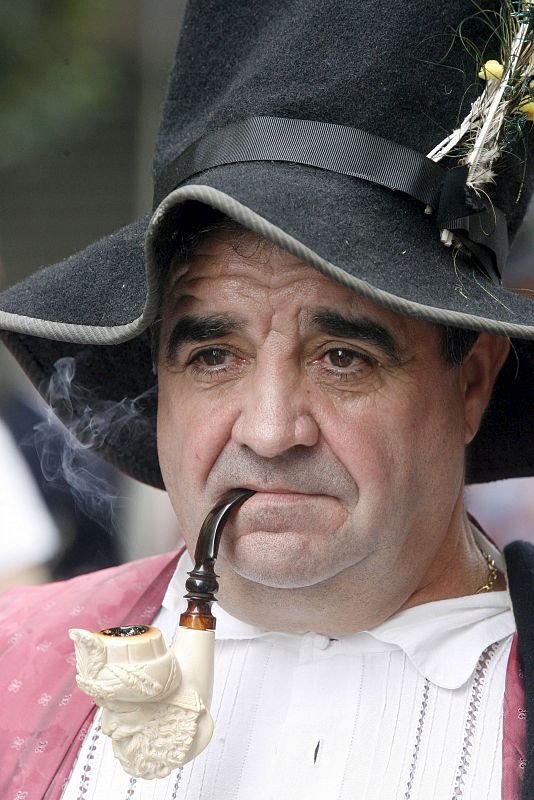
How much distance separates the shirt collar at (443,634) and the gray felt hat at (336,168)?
64 centimetres

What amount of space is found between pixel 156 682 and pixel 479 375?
102cm

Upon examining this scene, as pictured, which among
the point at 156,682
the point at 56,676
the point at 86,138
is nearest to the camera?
the point at 156,682

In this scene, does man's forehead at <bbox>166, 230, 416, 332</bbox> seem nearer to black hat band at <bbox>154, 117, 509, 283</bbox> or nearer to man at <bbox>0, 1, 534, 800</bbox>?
man at <bbox>0, 1, 534, 800</bbox>

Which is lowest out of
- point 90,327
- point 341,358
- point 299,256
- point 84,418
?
point 84,418

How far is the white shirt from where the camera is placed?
2.00m

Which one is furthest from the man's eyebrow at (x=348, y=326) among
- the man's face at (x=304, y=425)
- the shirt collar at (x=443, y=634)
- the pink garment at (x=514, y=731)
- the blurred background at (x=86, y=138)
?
the blurred background at (x=86, y=138)

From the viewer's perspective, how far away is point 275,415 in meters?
1.94

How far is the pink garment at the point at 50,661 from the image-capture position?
2.13m

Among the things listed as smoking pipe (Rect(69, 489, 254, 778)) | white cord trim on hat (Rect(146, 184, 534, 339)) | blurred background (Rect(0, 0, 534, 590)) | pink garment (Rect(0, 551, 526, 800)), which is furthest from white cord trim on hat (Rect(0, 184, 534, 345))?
blurred background (Rect(0, 0, 534, 590))

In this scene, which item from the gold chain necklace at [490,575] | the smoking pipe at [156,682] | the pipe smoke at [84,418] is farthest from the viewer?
the pipe smoke at [84,418]

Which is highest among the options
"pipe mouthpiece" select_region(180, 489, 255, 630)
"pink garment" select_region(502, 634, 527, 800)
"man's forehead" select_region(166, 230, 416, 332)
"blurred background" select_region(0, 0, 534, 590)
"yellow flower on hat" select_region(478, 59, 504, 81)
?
"yellow flower on hat" select_region(478, 59, 504, 81)

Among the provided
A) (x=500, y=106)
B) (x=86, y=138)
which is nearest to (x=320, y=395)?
(x=500, y=106)

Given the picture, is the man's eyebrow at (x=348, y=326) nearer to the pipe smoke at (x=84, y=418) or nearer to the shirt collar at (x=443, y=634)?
the shirt collar at (x=443, y=634)

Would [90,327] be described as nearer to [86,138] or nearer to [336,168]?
[336,168]
